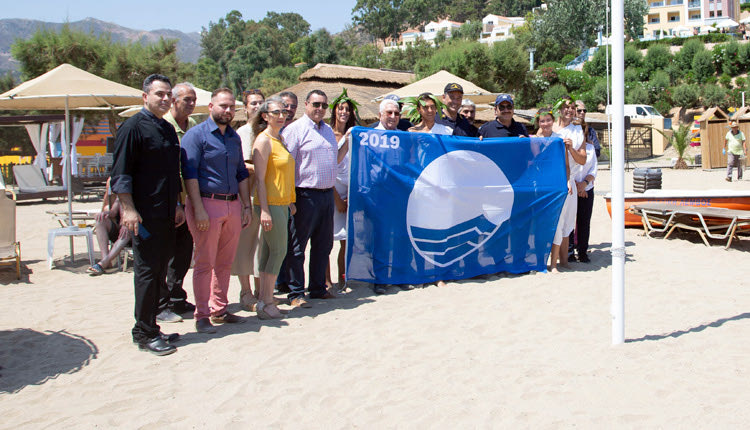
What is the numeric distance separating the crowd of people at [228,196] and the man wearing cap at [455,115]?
0.13 feet

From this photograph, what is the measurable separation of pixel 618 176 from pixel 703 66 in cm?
5376

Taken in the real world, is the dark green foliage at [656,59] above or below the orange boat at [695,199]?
above

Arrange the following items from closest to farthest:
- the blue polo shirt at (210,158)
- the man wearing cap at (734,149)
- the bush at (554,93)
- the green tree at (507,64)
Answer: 1. the blue polo shirt at (210,158)
2. the man wearing cap at (734,149)
3. the green tree at (507,64)
4. the bush at (554,93)

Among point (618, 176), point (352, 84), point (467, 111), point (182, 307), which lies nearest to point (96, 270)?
point (182, 307)

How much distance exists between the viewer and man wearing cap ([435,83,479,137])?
685 centimetres

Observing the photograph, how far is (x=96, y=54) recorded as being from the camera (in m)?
28.2

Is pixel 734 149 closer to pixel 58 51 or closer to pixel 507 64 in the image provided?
pixel 507 64

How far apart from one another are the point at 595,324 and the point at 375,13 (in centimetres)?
13985

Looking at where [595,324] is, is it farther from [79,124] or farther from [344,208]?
[79,124]

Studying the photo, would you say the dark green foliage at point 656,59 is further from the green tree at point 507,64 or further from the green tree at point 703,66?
the green tree at point 507,64

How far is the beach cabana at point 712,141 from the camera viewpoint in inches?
991

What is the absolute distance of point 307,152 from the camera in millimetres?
5578

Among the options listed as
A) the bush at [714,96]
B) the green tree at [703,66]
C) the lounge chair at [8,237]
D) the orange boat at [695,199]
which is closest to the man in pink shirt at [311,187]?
the lounge chair at [8,237]

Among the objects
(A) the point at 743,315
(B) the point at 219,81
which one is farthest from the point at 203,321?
(B) the point at 219,81
